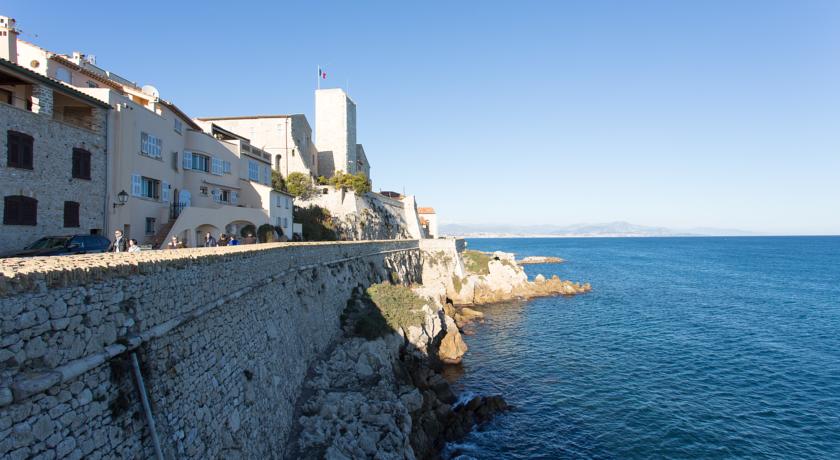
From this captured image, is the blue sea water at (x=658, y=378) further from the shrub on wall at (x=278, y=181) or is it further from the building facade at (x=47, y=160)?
the shrub on wall at (x=278, y=181)

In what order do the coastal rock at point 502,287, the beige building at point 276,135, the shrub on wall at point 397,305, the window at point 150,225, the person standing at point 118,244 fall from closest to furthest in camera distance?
the person standing at point 118,244 → the window at point 150,225 → the shrub on wall at point 397,305 → the beige building at point 276,135 → the coastal rock at point 502,287

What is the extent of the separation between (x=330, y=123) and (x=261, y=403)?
53987 mm

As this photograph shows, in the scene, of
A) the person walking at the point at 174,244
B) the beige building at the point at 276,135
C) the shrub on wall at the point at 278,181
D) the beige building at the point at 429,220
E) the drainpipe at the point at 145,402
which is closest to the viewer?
the drainpipe at the point at 145,402

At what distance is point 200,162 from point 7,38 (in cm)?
1140

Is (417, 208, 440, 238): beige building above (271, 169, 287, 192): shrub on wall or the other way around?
the other way around

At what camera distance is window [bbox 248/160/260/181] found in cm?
3853

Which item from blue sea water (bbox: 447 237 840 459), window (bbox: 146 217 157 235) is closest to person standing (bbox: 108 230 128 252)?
window (bbox: 146 217 157 235)

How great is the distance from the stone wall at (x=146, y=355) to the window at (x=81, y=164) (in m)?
8.88

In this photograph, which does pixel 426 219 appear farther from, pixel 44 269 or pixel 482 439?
pixel 44 269

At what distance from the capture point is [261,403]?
14.3m

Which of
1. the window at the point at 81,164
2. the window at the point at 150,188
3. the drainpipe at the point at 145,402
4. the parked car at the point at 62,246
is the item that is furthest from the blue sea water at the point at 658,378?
the window at the point at 150,188

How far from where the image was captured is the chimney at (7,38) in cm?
2422

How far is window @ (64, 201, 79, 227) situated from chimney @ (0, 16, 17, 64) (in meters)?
11.6

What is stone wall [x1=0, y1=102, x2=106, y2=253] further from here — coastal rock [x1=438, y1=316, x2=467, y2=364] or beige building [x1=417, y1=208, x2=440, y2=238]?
beige building [x1=417, y1=208, x2=440, y2=238]
